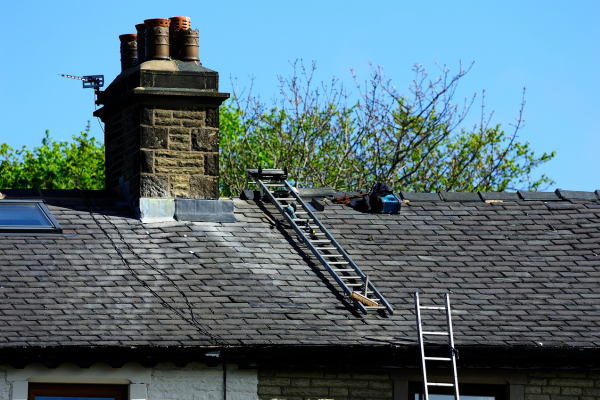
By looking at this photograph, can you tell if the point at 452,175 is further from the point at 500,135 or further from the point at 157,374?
the point at 157,374

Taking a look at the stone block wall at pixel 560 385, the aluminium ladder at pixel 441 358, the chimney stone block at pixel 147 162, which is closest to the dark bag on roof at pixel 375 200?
the chimney stone block at pixel 147 162

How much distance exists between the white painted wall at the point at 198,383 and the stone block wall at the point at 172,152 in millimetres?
3402

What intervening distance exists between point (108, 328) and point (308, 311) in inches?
88.6

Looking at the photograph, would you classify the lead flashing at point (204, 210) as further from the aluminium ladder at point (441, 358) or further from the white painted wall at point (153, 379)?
the aluminium ladder at point (441, 358)

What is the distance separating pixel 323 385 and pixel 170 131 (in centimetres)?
467

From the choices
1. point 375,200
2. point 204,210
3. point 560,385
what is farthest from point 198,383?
point 375,200

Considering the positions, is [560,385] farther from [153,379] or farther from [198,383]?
[153,379]

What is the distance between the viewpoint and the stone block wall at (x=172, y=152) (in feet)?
41.0

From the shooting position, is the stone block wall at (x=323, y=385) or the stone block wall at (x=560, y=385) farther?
the stone block wall at (x=560, y=385)

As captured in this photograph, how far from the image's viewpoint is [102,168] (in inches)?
1309

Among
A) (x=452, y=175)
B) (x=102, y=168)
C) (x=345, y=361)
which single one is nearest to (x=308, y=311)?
(x=345, y=361)

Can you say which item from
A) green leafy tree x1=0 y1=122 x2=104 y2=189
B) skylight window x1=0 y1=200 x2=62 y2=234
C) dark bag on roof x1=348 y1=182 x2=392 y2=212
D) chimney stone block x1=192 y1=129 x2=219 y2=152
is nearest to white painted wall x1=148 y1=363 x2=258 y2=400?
skylight window x1=0 y1=200 x2=62 y2=234

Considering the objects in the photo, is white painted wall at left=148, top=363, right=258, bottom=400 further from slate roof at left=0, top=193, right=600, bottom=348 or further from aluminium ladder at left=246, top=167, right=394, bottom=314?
aluminium ladder at left=246, top=167, right=394, bottom=314

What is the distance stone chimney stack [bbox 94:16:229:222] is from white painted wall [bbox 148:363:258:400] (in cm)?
320
